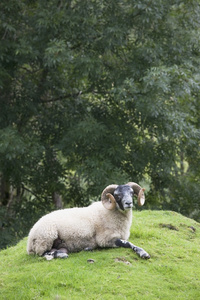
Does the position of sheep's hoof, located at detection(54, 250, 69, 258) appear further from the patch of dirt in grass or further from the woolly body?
the patch of dirt in grass

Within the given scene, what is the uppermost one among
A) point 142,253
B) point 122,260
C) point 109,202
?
point 109,202

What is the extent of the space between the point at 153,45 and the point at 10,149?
539 cm

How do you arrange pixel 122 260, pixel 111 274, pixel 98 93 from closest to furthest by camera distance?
pixel 111 274, pixel 122 260, pixel 98 93

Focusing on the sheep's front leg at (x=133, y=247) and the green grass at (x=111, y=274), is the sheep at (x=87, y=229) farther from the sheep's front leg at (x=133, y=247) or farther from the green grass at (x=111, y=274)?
the green grass at (x=111, y=274)

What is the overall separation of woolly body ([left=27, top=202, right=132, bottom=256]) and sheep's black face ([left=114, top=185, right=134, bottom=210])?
25 cm

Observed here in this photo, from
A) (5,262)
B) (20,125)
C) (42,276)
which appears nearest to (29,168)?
(20,125)

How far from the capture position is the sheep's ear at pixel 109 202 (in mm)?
9047

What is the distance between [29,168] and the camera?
16.7 metres

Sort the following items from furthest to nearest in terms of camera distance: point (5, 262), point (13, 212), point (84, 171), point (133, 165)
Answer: point (13, 212) < point (133, 165) < point (84, 171) < point (5, 262)

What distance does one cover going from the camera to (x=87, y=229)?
8961mm

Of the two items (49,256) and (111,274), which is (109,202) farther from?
(111,274)

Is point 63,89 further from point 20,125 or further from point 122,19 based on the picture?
point 122,19

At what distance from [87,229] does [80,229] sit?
14cm

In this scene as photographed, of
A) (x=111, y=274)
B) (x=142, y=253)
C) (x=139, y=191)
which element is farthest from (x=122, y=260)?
(x=139, y=191)
